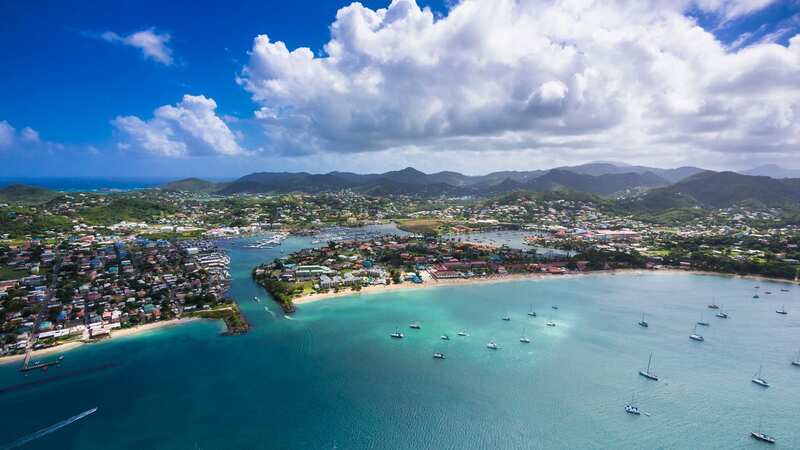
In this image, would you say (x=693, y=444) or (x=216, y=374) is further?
(x=216, y=374)

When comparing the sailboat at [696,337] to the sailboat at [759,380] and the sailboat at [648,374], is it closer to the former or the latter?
the sailboat at [759,380]

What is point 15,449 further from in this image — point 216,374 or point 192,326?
point 192,326

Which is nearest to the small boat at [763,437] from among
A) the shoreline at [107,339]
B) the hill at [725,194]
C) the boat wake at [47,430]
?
the boat wake at [47,430]

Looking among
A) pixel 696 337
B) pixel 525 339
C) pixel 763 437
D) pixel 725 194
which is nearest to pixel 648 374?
pixel 763 437

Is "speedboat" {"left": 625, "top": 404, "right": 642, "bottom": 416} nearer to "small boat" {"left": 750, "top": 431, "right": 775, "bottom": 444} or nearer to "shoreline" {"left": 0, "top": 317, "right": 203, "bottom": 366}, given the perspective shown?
"small boat" {"left": 750, "top": 431, "right": 775, "bottom": 444}

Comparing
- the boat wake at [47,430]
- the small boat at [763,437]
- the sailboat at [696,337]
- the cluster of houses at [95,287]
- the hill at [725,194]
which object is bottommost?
the boat wake at [47,430]

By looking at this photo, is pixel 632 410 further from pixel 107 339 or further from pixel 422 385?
pixel 107 339

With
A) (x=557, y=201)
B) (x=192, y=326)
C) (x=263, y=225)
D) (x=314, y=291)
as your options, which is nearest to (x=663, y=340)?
(x=314, y=291)
